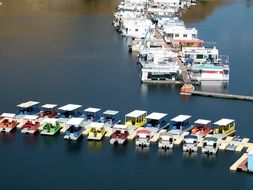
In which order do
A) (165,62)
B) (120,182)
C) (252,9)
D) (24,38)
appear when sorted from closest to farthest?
(120,182) → (165,62) → (24,38) → (252,9)

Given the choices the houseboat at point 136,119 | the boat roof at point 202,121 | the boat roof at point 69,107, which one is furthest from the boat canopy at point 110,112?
the boat roof at point 202,121

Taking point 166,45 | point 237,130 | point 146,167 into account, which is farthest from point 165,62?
point 146,167

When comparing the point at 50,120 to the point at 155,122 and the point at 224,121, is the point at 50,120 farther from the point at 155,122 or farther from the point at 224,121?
the point at 224,121

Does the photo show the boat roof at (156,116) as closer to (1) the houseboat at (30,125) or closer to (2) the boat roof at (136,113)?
(2) the boat roof at (136,113)

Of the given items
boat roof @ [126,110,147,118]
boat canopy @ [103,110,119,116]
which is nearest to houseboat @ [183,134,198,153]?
boat roof @ [126,110,147,118]

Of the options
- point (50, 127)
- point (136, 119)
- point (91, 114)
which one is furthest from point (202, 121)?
point (50, 127)

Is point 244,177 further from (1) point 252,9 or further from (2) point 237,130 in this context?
(1) point 252,9
